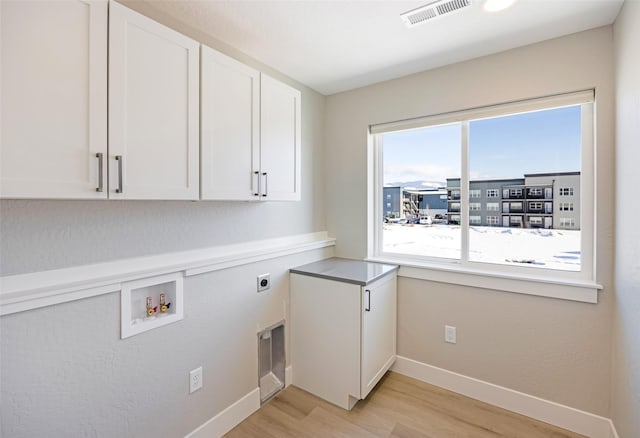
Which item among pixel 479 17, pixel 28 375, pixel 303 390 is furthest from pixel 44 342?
pixel 479 17

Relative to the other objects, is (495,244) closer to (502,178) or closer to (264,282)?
(502,178)

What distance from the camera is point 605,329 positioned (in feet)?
6.13

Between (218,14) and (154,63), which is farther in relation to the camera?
(218,14)

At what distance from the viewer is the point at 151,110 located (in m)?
1.35

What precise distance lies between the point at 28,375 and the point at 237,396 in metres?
1.18

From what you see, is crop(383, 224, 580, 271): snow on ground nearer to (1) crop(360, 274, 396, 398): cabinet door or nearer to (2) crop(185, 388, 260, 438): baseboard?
(1) crop(360, 274, 396, 398): cabinet door

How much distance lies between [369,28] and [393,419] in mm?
2530

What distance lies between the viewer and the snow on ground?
6.75ft

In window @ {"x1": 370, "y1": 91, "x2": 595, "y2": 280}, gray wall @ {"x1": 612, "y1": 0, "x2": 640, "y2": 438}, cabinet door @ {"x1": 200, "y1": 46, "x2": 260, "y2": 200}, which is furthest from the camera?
window @ {"x1": 370, "y1": 91, "x2": 595, "y2": 280}

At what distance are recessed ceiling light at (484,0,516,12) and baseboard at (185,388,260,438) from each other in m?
2.79

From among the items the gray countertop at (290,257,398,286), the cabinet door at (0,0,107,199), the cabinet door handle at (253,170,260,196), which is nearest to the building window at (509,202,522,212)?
the gray countertop at (290,257,398,286)

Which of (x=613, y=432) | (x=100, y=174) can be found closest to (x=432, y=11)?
(x=100, y=174)

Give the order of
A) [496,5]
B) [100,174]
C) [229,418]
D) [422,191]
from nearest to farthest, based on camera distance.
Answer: [100,174] < [496,5] < [229,418] < [422,191]

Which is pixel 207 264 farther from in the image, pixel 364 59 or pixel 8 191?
pixel 364 59
